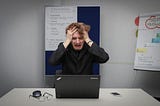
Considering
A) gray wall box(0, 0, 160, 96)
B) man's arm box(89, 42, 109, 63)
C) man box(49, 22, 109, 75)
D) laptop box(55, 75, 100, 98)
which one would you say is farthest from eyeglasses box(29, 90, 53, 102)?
gray wall box(0, 0, 160, 96)

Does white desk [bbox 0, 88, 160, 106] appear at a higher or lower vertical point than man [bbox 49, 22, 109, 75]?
lower

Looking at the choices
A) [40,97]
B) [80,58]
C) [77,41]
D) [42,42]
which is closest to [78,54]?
[80,58]

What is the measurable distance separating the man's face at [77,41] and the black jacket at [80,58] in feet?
0.16

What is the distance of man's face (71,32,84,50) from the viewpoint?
254 cm

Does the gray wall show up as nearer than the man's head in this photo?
No

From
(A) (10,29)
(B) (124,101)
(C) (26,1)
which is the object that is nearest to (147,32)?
(B) (124,101)

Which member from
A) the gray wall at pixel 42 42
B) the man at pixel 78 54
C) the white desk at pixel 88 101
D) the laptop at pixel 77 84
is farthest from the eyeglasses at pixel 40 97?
the gray wall at pixel 42 42

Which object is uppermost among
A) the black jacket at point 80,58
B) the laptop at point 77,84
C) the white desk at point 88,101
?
the black jacket at point 80,58

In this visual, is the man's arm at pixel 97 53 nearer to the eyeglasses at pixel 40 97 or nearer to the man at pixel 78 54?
the man at pixel 78 54

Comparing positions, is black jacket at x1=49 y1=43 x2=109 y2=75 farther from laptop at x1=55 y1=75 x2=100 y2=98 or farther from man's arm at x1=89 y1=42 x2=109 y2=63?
laptop at x1=55 y1=75 x2=100 y2=98

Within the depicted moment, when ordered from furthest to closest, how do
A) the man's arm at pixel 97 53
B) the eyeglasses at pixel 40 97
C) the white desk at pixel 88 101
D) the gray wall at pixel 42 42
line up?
the gray wall at pixel 42 42
the man's arm at pixel 97 53
the eyeglasses at pixel 40 97
the white desk at pixel 88 101

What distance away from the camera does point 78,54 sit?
2617 mm

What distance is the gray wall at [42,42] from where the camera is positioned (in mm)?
3633

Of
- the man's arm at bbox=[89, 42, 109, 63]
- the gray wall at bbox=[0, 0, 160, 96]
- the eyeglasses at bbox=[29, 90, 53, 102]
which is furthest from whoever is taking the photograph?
the gray wall at bbox=[0, 0, 160, 96]
